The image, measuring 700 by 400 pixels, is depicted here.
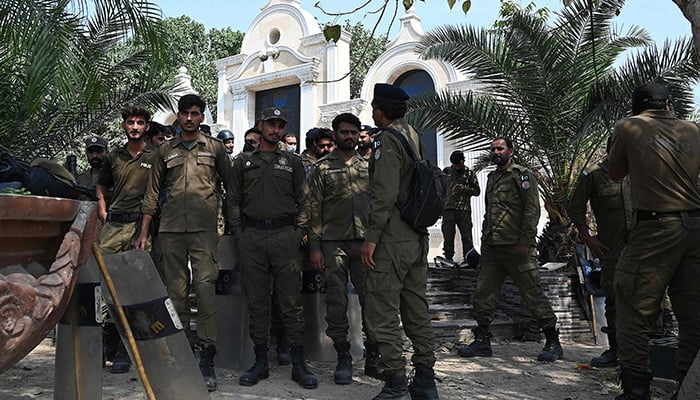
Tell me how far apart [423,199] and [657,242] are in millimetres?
1358

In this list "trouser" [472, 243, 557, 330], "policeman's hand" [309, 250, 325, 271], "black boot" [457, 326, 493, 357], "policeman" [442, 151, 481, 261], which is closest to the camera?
"policeman's hand" [309, 250, 325, 271]

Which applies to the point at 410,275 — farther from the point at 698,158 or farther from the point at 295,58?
the point at 295,58

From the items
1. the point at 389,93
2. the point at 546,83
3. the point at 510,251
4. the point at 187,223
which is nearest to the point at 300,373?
the point at 187,223

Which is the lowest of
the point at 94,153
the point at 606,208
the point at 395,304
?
the point at 395,304

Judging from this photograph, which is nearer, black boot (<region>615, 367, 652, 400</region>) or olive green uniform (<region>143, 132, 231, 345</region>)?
black boot (<region>615, 367, 652, 400</region>)

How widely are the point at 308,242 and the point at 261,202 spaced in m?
0.62

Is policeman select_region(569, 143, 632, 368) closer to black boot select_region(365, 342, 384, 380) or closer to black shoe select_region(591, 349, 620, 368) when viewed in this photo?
black shoe select_region(591, 349, 620, 368)

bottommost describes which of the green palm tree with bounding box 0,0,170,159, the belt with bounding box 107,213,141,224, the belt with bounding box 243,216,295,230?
the belt with bounding box 243,216,295,230

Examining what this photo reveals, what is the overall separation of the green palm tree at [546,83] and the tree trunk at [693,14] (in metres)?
4.21

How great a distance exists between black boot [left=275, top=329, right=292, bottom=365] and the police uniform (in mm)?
1789

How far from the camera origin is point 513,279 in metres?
5.33

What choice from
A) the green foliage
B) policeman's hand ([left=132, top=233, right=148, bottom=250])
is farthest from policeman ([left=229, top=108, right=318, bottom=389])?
the green foliage

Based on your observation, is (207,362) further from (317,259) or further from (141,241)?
(317,259)

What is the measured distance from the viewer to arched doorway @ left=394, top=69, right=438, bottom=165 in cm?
1309
